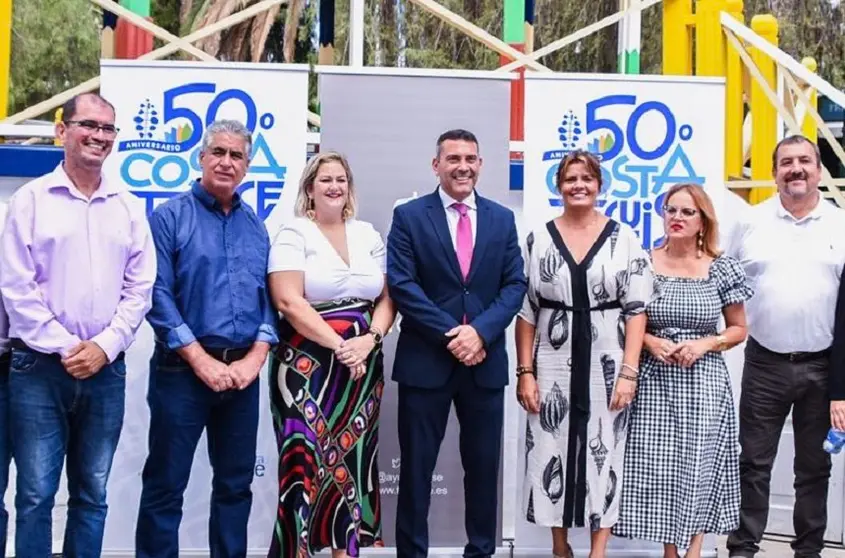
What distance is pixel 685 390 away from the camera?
4.68 metres

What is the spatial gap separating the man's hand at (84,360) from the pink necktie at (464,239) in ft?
4.59

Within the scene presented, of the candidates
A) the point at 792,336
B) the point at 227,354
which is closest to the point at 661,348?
the point at 792,336

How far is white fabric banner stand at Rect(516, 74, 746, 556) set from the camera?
5102 mm

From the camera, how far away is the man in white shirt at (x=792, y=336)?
16.2ft

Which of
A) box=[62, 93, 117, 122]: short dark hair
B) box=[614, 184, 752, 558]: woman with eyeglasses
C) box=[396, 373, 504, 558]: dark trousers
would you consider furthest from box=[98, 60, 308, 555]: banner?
box=[614, 184, 752, 558]: woman with eyeglasses

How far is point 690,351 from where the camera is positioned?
4.62 m

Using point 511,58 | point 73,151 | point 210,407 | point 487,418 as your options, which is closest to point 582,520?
point 487,418

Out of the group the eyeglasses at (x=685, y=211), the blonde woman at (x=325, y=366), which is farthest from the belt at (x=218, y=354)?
the eyeglasses at (x=685, y=211)

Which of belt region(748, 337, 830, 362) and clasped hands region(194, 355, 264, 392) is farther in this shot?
belt region(748, 337, 830, 362)

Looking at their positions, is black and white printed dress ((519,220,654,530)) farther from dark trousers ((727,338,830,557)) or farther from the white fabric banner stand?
dark trousers ((727,338,830,557))

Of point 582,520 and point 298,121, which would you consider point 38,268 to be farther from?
point 582,520

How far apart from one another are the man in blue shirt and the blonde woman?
0.11 m

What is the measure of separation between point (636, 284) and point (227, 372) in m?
1.59

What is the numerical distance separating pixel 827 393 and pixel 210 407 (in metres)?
2.53
